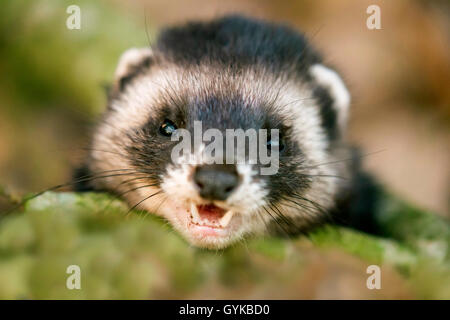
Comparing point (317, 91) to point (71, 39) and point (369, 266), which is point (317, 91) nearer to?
point (369, 266)

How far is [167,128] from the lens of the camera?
3.54 metres

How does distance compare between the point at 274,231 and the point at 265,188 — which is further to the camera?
the point at 274,231

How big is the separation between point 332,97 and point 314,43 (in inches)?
26.6

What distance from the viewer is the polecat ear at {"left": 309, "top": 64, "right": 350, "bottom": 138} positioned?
4.11 m

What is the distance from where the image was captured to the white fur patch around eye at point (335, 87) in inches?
162

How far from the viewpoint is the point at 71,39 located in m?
5.96

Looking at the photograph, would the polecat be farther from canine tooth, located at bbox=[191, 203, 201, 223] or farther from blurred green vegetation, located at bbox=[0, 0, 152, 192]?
blurred green vegetation, located at bbox=[0, 0, 152, 192]

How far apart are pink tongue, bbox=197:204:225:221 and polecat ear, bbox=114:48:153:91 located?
1.37 metres

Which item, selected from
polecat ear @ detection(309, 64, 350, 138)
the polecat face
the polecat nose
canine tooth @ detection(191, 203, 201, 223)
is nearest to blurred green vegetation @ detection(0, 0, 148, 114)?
the polecat face

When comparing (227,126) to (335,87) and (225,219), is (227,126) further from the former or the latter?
(335,87)

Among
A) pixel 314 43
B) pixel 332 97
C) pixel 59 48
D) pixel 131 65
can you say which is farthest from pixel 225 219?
pixel 59 48

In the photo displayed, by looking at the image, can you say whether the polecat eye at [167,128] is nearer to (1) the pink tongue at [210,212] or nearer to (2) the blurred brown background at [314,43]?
(1) the pink tongue at [210,212]
